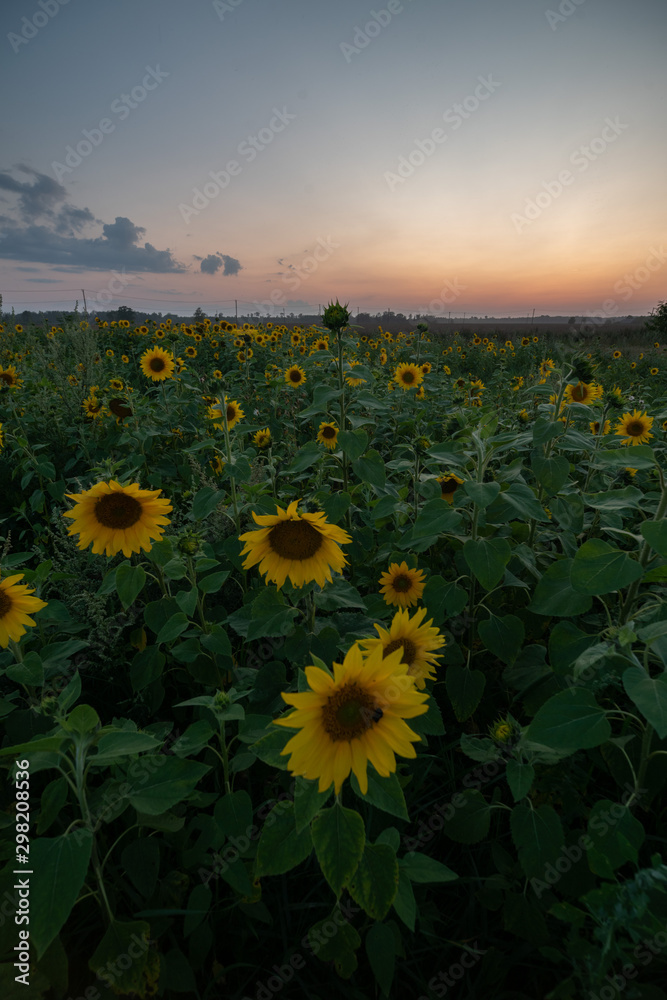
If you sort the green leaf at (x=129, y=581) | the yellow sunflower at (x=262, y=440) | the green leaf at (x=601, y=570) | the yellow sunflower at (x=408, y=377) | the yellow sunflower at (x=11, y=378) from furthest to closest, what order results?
the yellow sunflower at (x=408, y=377) → the yellow sunflower at (x=11, y=378) → the yellow sunflower at (x=262, y=440) → the green leaf at (x=129, y=581) → the green leaf at (x=601, y=570)

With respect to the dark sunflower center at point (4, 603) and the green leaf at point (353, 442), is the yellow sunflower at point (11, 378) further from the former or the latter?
the green leaf at point (353, 442)

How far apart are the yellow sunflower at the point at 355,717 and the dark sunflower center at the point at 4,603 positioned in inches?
49.6

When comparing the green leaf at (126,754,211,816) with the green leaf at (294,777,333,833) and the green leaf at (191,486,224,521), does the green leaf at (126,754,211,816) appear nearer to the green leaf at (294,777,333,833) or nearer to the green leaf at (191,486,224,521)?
the green leaf at (294,777,333,833)

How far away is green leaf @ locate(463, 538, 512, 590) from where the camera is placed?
5.77 feet

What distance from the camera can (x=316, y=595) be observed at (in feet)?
6.01

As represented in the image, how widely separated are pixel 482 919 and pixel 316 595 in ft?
3.97

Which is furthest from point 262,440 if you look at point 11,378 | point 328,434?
point 11,378

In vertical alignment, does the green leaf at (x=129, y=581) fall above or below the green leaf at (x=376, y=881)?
above

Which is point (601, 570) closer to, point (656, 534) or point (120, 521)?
point (656, 534)

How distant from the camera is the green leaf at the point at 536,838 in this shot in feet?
4.63

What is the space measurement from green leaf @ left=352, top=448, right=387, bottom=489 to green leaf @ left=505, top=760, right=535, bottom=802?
1.36 m

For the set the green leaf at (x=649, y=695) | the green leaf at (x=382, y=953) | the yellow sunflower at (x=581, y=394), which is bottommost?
the green leaf at (x=382, y=953)

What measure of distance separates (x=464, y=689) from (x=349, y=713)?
Answer: 40.7 inches

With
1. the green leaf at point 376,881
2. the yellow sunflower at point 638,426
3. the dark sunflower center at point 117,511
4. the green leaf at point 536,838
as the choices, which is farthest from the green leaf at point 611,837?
the yellow sunflower at point 638,426
